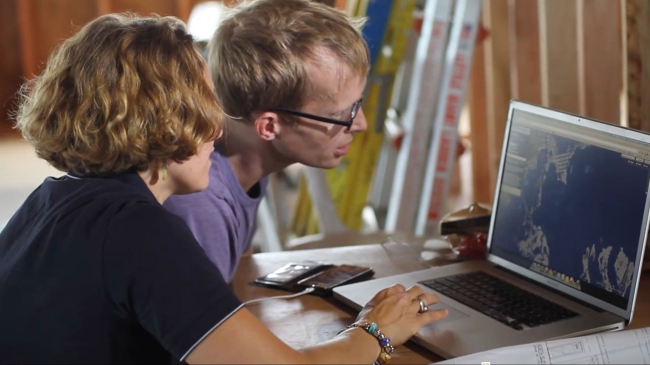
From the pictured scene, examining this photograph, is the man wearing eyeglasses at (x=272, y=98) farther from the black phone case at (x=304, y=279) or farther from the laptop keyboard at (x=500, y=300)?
the laptop keyboard at (x=500, y=300)

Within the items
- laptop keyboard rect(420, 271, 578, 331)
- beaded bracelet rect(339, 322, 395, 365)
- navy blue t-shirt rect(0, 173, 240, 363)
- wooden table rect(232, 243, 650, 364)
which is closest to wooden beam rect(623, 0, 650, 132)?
wooden table rect(232, 243, 650, 364)

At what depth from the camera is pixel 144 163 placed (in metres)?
1.16

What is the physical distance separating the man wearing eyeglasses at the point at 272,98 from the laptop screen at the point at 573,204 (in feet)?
1.12

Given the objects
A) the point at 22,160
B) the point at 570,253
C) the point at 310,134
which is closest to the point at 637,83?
the point at 570,253

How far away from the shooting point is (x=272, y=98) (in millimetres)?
1569

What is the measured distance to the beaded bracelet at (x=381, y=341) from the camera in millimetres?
1176

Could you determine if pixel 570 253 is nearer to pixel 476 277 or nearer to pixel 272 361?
pixel 476 277

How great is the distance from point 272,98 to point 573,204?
1.94 ft

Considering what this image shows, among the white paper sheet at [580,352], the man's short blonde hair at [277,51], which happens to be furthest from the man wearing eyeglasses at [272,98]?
the white paper sheet at [580,352]

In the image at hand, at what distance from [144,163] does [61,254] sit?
17 centimetres

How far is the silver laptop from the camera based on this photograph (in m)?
1.24

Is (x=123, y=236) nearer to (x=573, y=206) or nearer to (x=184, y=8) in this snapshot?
(x=573, y=206)

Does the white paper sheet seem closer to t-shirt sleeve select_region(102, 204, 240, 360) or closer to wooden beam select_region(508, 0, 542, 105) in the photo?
t-shirt sleeve select_region(102, 204, 240, 360)

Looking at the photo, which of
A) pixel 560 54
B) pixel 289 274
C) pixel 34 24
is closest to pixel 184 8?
pixel 34 24
